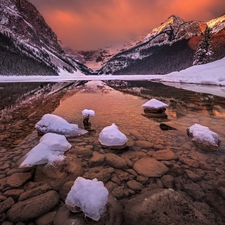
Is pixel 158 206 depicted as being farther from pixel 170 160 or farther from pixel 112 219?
pixel 170 160

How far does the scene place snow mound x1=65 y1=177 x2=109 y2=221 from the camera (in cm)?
179

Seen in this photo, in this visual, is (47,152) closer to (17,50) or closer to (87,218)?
(87,218)

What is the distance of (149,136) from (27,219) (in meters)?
3.87

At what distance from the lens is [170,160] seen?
11.4 feet

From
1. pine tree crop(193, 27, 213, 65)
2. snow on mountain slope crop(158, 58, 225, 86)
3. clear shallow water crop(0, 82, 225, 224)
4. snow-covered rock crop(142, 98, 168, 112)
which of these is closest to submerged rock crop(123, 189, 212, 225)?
clear shallow water crop(0, 82, 225, 224)

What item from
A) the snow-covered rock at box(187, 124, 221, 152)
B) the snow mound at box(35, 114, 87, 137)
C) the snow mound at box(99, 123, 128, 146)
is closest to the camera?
the snow-covered rock at box(187, 124, 221, 152)

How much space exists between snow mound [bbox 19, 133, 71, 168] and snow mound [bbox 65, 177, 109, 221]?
135 centimetres

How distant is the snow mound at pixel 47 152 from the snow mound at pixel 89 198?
1352 mm

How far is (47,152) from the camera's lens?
10.7ft

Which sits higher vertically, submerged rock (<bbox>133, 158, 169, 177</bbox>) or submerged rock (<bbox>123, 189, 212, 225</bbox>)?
submerged rock (<bbox>123, 189, 212, 225</bbox>)

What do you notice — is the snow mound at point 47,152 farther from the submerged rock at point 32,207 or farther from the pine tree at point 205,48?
the pine tree at point 205,48

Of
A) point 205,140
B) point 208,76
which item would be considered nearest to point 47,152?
point 205,140

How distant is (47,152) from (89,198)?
186cm

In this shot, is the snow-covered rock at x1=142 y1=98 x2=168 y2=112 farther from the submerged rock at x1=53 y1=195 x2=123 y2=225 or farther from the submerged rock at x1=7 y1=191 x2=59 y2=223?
the submerged rock at x1=7 y1=191 x2=59 y2=223
